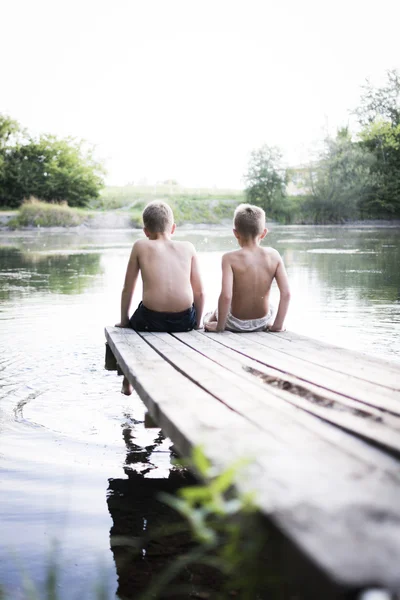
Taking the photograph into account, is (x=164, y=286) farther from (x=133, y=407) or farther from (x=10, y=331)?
(x=10, y=331)

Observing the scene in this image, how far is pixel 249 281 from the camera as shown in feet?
15.5

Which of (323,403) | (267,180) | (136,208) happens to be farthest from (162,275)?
(267,180)

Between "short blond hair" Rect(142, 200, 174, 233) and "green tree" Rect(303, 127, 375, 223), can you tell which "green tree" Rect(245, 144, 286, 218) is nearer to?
"green tree" Rect(303, 127, 375, 223)

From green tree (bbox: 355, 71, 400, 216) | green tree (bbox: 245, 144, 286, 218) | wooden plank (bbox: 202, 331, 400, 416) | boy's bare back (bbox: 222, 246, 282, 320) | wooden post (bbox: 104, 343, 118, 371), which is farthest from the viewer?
green tree (bbox: 355, 71, 400, 216)

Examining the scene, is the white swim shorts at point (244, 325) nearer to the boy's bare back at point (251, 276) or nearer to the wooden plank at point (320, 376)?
the boy's bare back at point (251, 276)

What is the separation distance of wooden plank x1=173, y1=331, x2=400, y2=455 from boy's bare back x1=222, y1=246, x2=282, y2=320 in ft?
3.91

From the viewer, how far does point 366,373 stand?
296 centimetres

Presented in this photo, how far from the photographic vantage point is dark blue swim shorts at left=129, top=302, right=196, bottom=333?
4.70m

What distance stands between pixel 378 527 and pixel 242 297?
11.6 feet

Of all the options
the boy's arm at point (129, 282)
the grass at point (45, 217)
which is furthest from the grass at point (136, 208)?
the boy's arm at point (129, 282)

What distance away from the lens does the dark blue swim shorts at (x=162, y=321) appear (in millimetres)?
4702

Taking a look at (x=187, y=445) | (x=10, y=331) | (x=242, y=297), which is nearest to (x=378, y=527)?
(x=187, y=445)

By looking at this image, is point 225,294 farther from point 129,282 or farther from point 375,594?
point 375,594

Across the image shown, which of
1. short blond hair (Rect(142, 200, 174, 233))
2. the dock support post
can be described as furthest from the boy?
the dock support post
